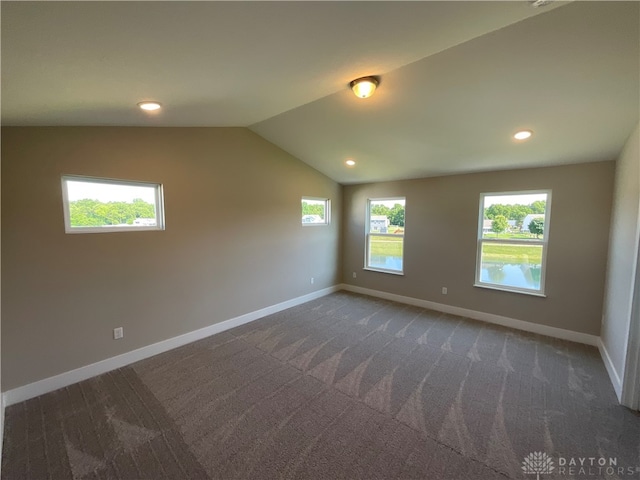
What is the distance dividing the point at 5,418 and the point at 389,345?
350 centimetres

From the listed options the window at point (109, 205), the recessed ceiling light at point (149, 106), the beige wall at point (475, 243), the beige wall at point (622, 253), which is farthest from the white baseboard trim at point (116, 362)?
the beige wall at point (622, 253)

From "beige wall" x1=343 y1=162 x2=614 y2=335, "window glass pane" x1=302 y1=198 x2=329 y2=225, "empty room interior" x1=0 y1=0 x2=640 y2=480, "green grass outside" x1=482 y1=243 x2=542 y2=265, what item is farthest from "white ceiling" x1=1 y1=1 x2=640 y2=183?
"window glass pane" x1=302 y1=198 x2=329 y2=225

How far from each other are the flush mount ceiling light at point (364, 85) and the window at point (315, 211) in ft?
8.58

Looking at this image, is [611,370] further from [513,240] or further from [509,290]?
[513,240]

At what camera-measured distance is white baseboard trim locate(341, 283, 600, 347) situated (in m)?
3.31

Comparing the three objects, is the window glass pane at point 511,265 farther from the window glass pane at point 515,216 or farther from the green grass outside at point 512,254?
the window glass pane at point 515,216

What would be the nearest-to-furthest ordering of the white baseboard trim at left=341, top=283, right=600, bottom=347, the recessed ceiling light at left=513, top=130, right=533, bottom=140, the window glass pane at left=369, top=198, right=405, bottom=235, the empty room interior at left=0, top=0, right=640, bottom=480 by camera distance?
the empty room interior at left=0, top=0, right=640, bottom=480, the recessed ceiling light at left=513, top=130, right=533, bottom=140, the white baseboard trim at left=341, top=283, right=600, bottom=347, the window glass pane at left=369, top=198, right=405, bottom=235

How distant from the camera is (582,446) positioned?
1.79m

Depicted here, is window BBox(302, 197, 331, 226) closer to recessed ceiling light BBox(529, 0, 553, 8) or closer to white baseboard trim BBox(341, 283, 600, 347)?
white baseboard trim BBox(341, 283, 600, 347)

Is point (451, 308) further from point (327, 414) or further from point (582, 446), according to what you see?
point (327, 414)

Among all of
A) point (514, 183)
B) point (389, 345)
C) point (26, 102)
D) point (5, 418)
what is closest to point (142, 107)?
point (26, 102)

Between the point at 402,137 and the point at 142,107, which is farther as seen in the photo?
the point at 402,137

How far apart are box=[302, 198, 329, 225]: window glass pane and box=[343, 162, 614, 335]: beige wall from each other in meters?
0.53

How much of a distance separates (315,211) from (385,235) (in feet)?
4.74
